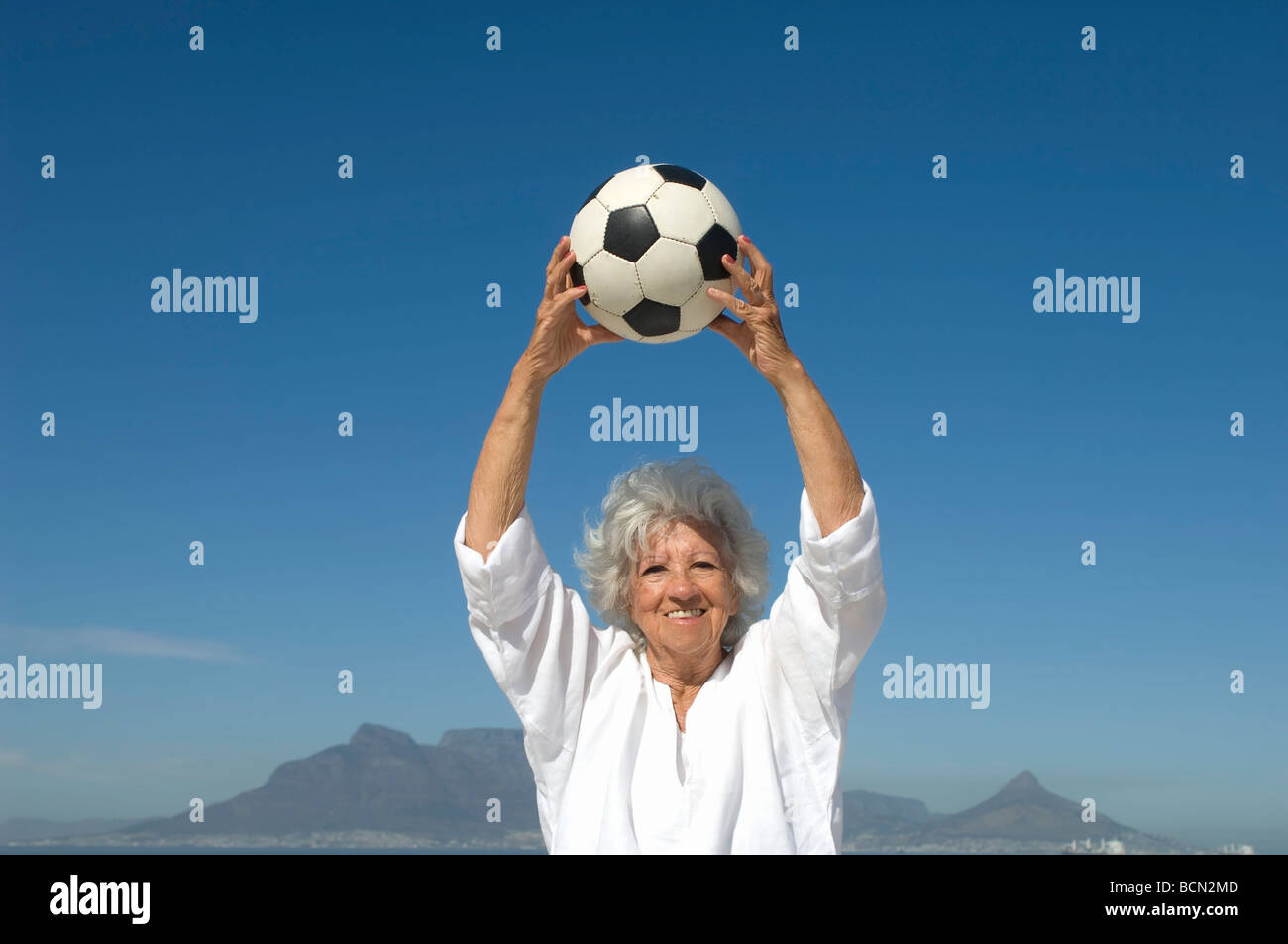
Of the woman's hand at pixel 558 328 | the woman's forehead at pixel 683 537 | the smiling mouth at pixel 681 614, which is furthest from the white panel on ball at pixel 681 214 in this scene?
the smiling mouth at pixel 681 614

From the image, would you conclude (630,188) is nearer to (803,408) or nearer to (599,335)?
(599,335)

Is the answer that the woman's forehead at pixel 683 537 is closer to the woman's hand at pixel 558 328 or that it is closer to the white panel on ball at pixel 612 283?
the woman's hand at pixel 558 328

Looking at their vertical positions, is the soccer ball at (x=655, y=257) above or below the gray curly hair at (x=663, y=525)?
above

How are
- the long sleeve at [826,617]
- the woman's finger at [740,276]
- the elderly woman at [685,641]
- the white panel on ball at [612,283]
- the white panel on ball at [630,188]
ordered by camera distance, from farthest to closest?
the white panel on ball at [630,188] → the white panel on ball at [612,283] → the woman's finger at [740,276] → the elderly woman at [685,641] → the long sleeve at [826,617]

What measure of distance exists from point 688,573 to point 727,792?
1.24 metres

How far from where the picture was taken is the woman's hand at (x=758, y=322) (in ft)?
21.1

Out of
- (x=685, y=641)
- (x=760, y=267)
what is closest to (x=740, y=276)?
(x=760, y=267)

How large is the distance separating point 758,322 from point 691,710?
7.25 feet

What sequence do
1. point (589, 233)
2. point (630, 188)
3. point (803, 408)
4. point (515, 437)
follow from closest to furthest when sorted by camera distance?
point (803, 408), point (515, 437), point (589, 233), point (630, 188)

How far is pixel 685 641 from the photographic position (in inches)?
263

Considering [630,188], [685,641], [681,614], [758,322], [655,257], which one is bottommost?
[685,641]
